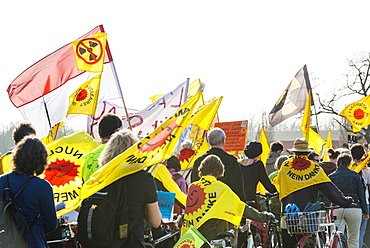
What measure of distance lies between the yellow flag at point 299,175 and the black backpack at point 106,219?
393 cm

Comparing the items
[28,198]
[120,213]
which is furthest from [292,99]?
[28,198]

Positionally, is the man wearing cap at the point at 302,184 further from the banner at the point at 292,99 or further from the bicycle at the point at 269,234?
the banner at the point at 292,99

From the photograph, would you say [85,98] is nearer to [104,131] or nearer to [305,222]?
[305,222]

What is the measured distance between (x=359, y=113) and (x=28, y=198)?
14219 millimetres

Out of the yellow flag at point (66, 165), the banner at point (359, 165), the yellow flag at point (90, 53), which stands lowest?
the banner at point (359, 165)

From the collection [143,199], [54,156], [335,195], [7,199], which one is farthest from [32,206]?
[335,195]

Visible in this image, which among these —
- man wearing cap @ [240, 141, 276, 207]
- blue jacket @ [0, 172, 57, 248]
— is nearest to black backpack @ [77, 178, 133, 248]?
blue jacket @ [0, 172, 57, 248]

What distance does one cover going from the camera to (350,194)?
10438 mm

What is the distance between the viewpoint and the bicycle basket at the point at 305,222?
809 centimetres

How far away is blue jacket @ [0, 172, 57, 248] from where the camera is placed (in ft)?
17.3

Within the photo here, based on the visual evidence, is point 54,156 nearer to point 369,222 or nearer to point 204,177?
point 204,177

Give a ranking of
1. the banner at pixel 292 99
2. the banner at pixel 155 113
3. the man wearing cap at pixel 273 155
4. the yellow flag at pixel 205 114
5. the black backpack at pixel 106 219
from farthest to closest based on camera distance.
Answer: the banner at pixel 292 99 → the man wearing cap at pixel 273 155 → the banner at pixel 155 113 → the yellow flag at pixel 205 114 → the black backpack at pixel 106 219

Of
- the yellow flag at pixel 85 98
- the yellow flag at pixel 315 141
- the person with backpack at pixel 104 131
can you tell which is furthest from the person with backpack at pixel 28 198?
the yellow flag at pixel 315 141

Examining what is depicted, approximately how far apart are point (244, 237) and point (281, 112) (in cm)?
574
